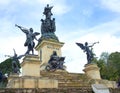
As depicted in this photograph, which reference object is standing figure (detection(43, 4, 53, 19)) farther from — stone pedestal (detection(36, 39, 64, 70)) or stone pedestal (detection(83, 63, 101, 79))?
stone pedestal (detection(83, 63, 101, 79))

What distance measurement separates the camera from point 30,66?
18.9m

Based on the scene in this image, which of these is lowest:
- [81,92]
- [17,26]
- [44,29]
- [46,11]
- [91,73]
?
[81,92]

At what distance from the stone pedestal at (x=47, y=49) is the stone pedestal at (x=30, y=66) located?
242 inches

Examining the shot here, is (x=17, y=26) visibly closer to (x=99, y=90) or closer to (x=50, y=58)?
(x=50, y=58)

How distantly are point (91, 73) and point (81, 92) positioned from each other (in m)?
8.94

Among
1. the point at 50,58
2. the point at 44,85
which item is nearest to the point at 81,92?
the point at 44,85

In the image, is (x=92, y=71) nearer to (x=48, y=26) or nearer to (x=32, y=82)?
(x=32, y=82)

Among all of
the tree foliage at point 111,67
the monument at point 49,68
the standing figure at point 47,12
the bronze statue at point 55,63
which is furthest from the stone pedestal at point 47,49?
the tree foliage at point 111,67

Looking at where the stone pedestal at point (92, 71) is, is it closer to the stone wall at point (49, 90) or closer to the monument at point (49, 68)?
the monument at point (49, 68)

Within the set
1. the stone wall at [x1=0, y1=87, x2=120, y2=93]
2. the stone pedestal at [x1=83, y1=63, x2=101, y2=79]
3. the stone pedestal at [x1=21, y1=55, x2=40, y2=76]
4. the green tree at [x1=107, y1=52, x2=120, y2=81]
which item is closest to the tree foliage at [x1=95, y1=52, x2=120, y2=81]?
the green tree at [x1=107, y1=52, x2=120, y2=81]

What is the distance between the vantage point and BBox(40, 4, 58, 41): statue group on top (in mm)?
27562

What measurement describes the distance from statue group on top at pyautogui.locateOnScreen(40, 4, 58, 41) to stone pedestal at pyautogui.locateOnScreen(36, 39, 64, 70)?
3.03ft

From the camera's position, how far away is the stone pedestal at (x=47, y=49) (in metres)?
25.8

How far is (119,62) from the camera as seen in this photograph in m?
39.8
